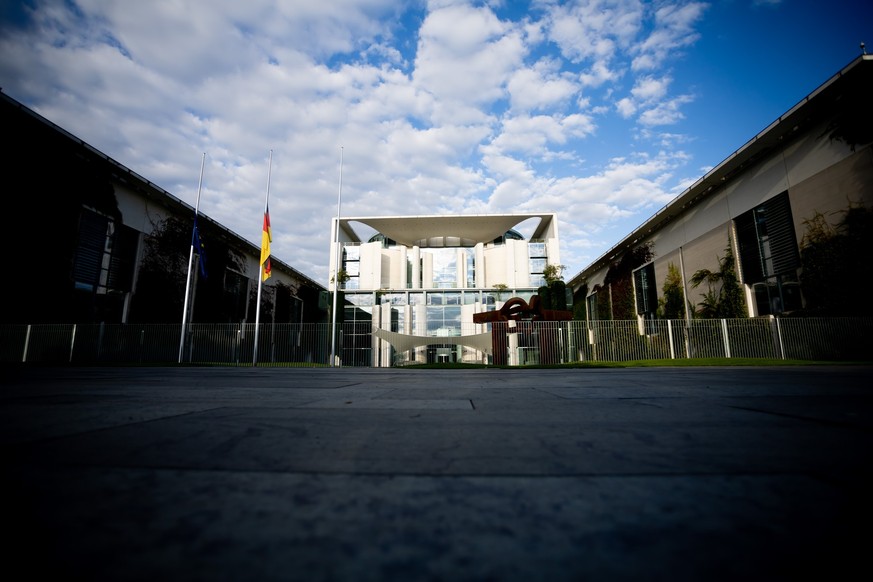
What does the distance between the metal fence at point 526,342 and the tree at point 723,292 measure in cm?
106

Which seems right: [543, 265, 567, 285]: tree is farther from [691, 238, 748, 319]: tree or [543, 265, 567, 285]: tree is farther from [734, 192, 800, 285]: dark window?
[734, 192, 800, 285]: dark window

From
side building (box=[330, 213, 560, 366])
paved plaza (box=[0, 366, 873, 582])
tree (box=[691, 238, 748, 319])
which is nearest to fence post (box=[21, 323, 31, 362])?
side building (box=[330, 213, 560, 366])

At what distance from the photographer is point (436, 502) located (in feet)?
2.35

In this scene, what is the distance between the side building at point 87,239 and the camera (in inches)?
552

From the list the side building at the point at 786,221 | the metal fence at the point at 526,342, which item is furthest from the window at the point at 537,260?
the metal fence at the point at 526,342

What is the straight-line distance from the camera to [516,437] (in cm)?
139

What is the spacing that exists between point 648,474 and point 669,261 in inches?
971

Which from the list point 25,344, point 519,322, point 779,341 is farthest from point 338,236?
point 779,341

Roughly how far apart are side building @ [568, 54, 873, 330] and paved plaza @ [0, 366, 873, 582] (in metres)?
15.9

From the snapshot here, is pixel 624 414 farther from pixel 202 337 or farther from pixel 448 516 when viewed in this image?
pixel 202 337

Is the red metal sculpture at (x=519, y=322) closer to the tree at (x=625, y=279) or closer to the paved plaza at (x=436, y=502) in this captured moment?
the tree at (x=625, y=279)

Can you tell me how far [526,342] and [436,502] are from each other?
21.1 metres

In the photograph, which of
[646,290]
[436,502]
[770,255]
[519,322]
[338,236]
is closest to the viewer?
[436,502]

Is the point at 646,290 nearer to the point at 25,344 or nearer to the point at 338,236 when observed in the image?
the point at 338,236
